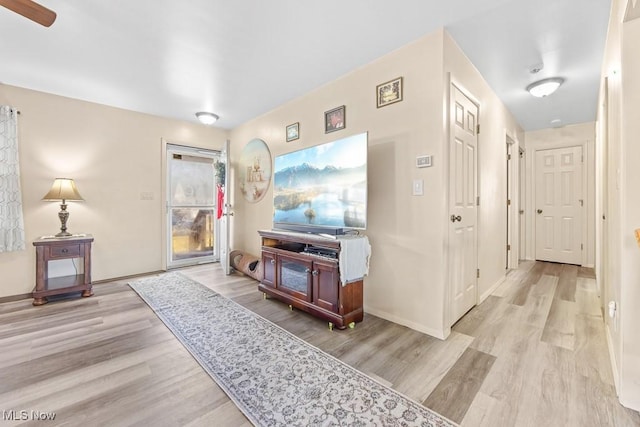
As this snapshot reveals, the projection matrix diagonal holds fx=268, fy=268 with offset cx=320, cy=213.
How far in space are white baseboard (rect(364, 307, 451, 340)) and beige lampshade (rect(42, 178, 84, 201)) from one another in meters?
3.61

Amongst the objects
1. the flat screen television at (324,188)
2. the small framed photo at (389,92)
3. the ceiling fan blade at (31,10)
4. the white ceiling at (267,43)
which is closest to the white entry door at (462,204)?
the small framed photo at (389,92)

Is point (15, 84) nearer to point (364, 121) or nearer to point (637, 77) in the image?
point (364, 121)

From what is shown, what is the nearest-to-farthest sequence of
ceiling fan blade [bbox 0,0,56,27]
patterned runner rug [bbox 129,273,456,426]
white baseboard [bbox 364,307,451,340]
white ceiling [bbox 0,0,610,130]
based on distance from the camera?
patterned runner rug [bbox 129,273,456,426] < ceiling fan blade [bbox 0,0,56,27] < white ceiling [bbox 0,0,610,130] < white baseboard [bbox 364,307,451,340]

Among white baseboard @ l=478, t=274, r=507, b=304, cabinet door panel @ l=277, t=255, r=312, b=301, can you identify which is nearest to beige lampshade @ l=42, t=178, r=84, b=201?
cabinet door panel @ l=277, t=255, r=312, b=301

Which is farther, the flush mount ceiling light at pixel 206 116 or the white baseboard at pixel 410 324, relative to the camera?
the flush mount ceiling light at pixel 206 116

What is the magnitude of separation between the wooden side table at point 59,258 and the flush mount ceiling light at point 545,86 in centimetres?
534

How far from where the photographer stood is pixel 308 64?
103 inches

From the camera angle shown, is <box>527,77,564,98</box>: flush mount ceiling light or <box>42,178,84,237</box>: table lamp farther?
<box>42,178,84,237</box>: table lamp

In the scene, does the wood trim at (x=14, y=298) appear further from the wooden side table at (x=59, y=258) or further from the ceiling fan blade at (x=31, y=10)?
the ceiling fan blade at (x=31, y=10)

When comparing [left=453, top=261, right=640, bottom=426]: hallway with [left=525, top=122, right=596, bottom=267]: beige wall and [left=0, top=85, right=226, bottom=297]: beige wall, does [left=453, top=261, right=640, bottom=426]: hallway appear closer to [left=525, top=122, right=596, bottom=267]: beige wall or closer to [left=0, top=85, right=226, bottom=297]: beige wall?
[left=525, top=122, right=596, bottom=267]: beige wall

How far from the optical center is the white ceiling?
1.88m

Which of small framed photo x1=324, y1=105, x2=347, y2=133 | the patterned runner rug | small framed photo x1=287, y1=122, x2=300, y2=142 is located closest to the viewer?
the patterned runner rug

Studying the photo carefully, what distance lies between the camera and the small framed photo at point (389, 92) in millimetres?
2340

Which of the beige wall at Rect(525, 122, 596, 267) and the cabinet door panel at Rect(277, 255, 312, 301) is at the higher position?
the beige wall at Rect(525, 122, 596, 267)
